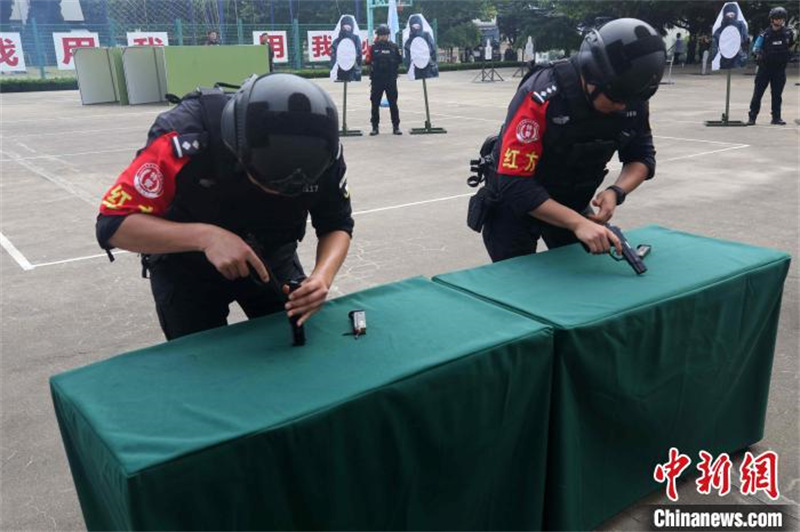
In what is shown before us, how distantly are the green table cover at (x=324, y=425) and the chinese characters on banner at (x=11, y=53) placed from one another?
2727cm

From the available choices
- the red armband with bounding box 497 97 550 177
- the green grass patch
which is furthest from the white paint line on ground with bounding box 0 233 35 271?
the green grass patch

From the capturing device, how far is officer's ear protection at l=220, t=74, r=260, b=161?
1.55m

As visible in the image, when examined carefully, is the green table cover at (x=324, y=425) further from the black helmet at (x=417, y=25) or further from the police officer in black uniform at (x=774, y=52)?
the police officer in black uniform at (x=774, y=52)

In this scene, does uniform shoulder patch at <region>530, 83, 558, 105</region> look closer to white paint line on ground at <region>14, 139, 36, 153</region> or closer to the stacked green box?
white paint line on ground at <region>14, 139, 36, 153</region>

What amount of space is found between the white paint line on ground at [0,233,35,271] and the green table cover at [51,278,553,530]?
382 cm

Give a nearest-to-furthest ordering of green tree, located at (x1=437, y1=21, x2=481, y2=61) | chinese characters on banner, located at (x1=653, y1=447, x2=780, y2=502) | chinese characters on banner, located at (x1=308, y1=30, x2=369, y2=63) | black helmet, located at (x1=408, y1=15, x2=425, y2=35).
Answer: chinese characters on banner, located at (x1=653, y1=447, x2=780, y2=502) < black helmet, located at (x1=408, y1=15, x2=425, y2=35) < chinese characters on banner, located at (x1=308, y1=30, x2=369, y2=63) < green tree, located at (x1=437, y1=21, x2=481, y2=61)

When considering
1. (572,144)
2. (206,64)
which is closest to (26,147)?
(206,64)

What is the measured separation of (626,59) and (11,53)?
27419 millimetres

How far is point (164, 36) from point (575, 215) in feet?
85.6

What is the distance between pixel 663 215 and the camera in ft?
19.0

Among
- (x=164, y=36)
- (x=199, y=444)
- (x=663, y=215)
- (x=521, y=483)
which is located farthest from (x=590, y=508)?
(x=164, y=36)

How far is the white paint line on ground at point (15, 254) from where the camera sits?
16.0 ft

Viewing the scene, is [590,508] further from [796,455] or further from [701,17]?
[701,17]

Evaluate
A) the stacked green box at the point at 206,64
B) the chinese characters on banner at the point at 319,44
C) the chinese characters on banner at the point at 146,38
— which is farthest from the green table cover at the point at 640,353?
the chinese characters on banner at the point at 319,44
